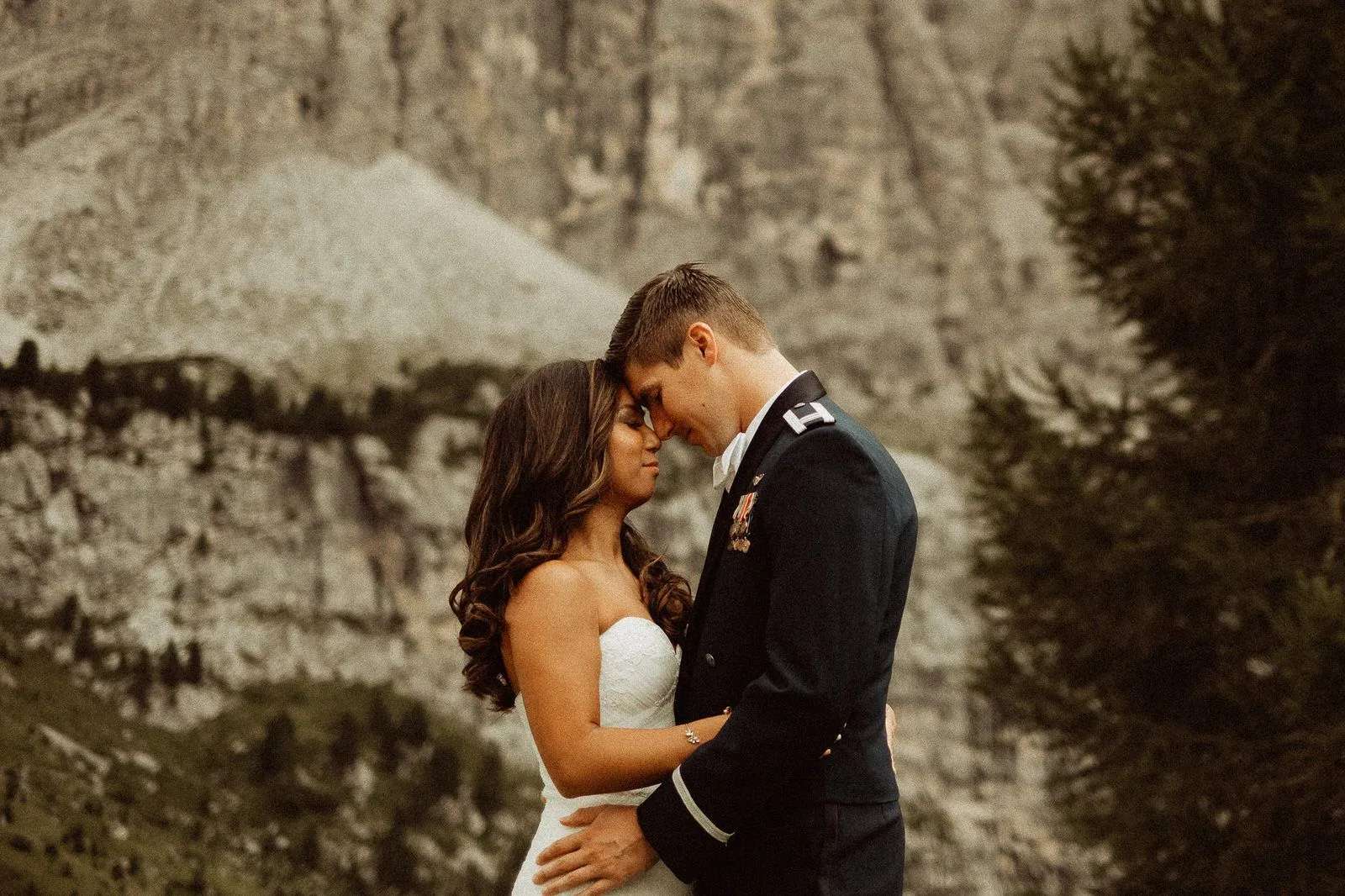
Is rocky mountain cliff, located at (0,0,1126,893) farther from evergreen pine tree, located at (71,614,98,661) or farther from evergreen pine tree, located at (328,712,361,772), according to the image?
evergreen pine tree, located at (328,712,361,772)

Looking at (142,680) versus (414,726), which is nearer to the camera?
(142,680)

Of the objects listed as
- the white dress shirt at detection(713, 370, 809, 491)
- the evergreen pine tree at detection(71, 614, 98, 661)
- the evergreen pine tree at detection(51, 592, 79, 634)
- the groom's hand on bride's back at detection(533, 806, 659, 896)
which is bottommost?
the evergreen pine tree at detection(71, 614, 98, 661)

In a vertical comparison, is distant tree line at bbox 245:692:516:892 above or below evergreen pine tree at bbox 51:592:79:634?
below

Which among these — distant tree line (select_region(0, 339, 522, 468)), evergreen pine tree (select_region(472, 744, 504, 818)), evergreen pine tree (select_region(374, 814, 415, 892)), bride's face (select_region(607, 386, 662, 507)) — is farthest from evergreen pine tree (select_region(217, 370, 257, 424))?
bride's face (select_region(607, 386, 662, 507))

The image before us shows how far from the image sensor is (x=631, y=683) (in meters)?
3.02

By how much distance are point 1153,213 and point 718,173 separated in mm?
11293

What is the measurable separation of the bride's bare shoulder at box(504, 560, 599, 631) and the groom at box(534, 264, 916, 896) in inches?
10.1

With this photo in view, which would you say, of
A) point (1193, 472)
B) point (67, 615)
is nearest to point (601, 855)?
point (67, 615)

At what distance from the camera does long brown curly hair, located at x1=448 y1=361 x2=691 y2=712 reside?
307 centimetres

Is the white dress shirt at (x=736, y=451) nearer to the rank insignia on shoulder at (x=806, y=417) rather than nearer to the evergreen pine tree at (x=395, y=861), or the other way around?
the rank insignia on shoulder at (x=806, y=417)

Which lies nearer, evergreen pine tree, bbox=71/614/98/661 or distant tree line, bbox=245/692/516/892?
evergreen pine tree, bbox=71/614/98/661

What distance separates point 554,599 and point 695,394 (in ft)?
1.92

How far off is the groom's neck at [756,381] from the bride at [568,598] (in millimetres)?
358

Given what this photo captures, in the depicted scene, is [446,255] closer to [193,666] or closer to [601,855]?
[193,666]
